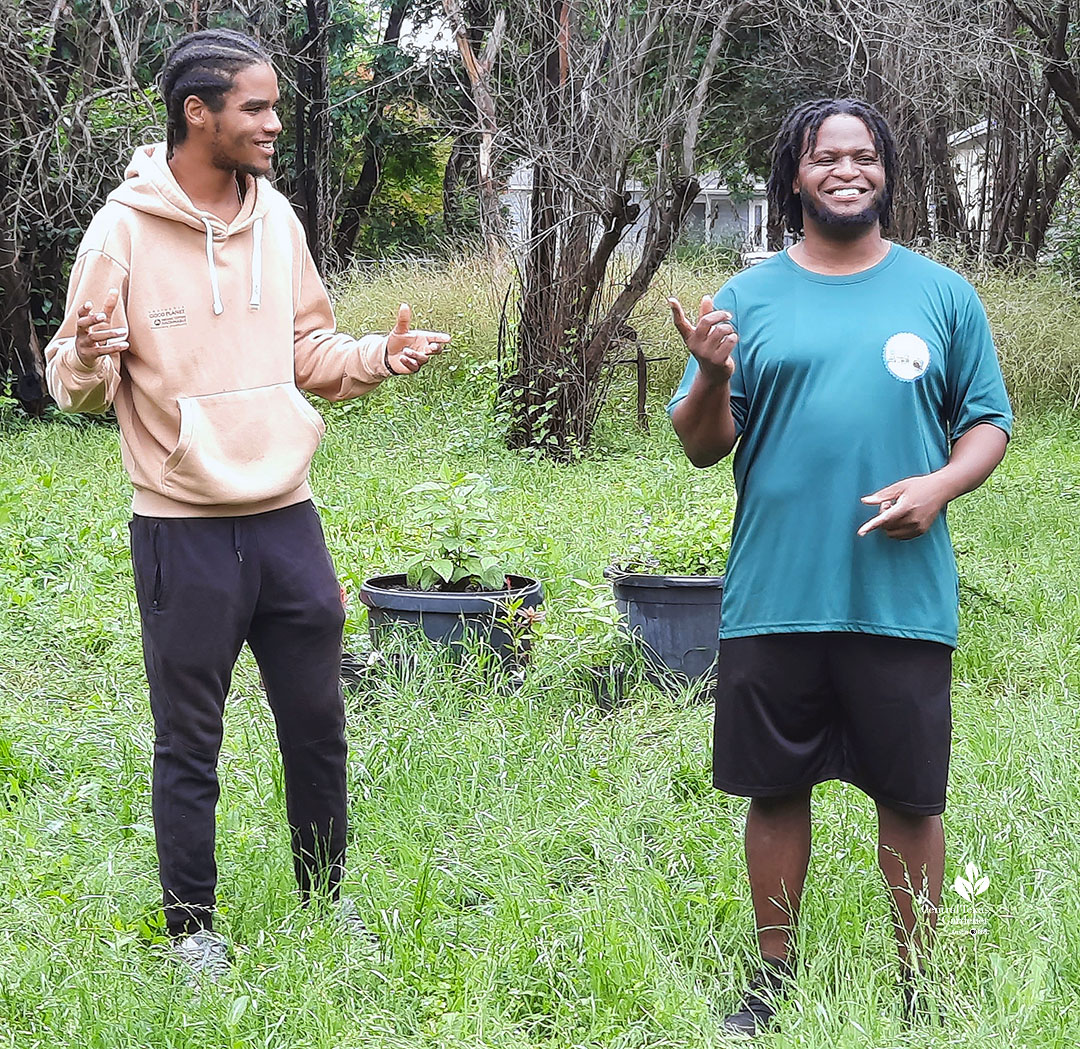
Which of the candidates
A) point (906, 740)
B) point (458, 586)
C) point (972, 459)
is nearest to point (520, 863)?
point (906, 740)

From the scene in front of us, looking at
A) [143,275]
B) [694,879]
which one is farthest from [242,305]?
[694,879]

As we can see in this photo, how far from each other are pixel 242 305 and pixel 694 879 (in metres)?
1.74

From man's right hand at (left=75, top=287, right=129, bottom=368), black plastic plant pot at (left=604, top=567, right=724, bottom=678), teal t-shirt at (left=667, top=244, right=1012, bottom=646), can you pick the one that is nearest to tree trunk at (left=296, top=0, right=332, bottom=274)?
black plastic plant pot at (left=604, top=567, right=724, bottom=678)

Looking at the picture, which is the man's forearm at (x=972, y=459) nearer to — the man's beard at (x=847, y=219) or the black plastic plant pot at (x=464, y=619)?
the man's beard at (x=847, y=219)

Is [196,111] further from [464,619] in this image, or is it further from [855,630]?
[464,619]

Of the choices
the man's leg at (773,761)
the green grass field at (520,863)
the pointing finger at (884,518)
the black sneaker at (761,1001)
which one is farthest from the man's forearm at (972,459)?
the black sneaker at (761,1001)

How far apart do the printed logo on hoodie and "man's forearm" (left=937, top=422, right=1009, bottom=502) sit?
1.58 m

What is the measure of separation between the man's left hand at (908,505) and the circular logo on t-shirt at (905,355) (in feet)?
0.65

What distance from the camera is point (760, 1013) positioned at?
2689 mm

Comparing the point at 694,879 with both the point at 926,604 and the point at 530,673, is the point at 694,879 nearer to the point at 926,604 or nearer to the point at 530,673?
the point at 926,604

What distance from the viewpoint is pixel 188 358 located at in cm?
287

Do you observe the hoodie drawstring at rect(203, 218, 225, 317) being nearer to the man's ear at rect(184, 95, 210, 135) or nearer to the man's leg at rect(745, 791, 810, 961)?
the man's ear at rect(184, 95, 210, 135)

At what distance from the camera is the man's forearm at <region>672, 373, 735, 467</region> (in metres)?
2.50

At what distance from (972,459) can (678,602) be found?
2383 mm
